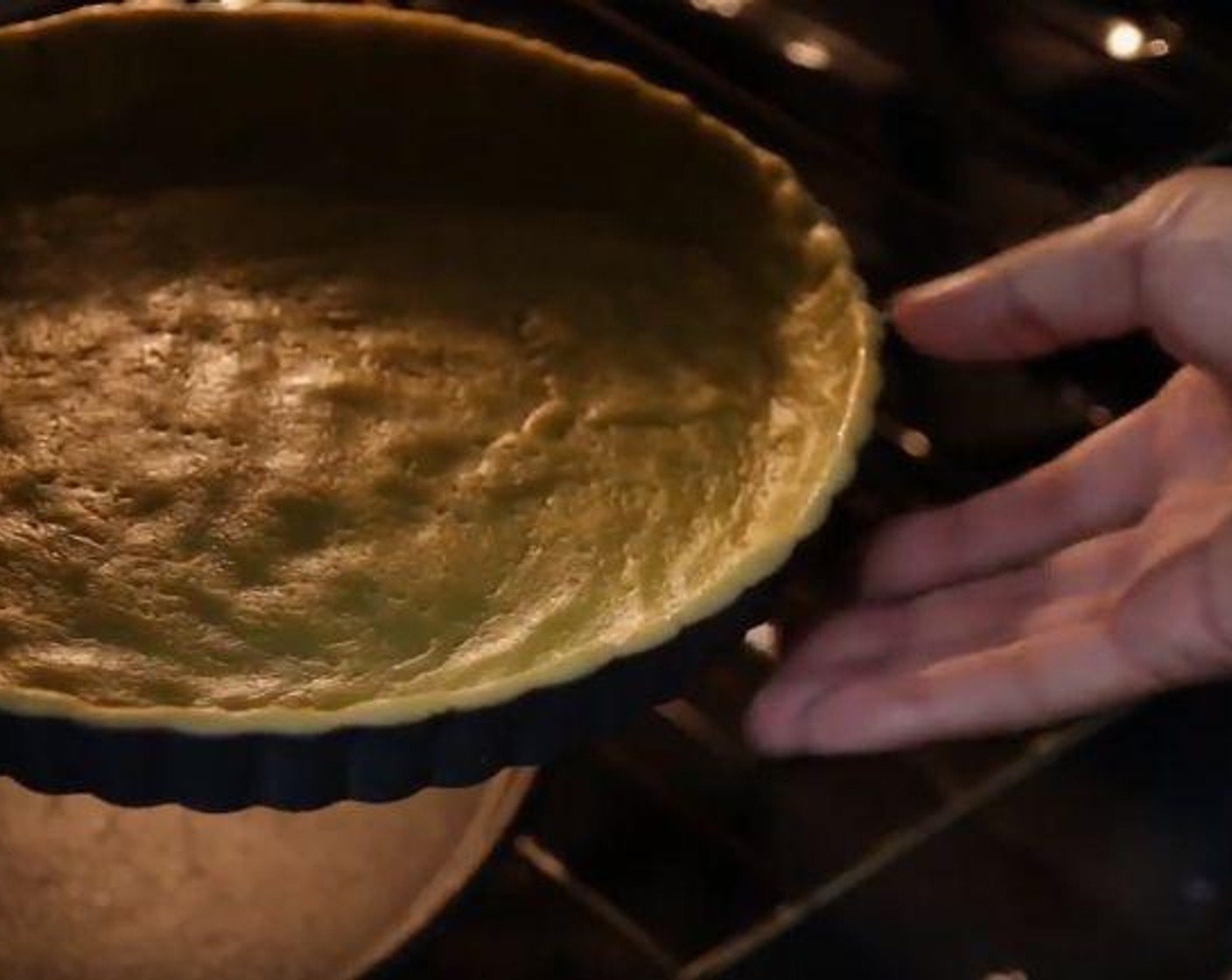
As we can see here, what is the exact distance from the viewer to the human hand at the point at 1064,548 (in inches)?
27.1

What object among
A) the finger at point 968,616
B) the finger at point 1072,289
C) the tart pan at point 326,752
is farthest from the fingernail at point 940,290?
the tart pan at point 326,752

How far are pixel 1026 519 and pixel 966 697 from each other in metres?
0.12

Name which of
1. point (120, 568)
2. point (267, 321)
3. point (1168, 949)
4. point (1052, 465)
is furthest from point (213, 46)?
point (1168, 949)

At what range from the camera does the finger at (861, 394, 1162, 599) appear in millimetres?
771

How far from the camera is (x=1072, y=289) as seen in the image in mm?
750

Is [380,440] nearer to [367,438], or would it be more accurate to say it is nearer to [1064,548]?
[367,438]

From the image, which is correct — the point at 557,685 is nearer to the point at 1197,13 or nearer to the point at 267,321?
the point at 267,321

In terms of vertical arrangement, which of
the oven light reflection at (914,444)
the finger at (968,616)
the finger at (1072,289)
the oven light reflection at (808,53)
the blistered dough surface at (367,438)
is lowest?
the oven light reflection at (914,444)

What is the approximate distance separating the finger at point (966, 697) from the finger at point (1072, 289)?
12cm

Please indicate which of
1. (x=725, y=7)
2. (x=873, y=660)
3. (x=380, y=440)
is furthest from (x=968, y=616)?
(x=725, y=7)

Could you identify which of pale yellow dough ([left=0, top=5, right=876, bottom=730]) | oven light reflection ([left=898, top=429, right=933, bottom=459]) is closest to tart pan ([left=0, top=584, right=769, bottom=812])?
pale yellow dough ([left=0, top=5, right=876, bottom=730])

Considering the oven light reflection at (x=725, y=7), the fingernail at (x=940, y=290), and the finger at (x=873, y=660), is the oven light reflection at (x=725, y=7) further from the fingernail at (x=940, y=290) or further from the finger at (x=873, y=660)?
the finger at (x=873, y=660)

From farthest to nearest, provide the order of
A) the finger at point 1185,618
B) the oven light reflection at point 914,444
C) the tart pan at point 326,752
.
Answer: the oven light reflection at point 914,444
the finger at point 1185,618
the tart pan at point 326,752

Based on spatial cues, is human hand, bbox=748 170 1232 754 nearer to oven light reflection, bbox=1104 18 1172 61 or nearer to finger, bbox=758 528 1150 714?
finger, bbox=758 528 1150 714
